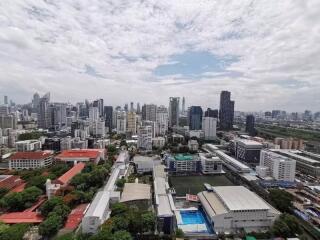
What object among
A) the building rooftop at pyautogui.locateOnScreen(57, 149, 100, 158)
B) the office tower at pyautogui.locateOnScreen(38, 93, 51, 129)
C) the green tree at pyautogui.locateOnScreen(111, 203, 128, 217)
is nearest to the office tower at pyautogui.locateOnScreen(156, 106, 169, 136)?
the building rooftop at pyautogui.locateOnScreen(57, 149, 100, 158)

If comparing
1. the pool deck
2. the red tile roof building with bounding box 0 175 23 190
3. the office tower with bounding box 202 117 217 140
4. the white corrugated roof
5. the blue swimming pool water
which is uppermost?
the office tower with bounding box 202 117 217 140

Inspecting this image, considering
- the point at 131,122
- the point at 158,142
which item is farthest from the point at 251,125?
the point at 131,122

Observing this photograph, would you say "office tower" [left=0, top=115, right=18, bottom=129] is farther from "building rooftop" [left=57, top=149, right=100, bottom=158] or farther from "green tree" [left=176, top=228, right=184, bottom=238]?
"green tree" [left=176, top=228, right=184, bottom=238]

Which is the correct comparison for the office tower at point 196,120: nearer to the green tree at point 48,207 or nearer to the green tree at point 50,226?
the green tree at point 48,207

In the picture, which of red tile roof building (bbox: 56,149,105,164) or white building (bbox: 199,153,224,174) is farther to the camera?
red tile roof building (bbox: 56,149,105,164)

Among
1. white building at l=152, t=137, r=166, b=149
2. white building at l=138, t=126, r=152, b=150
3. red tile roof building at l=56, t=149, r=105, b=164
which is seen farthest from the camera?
white building at l=152, t=137, r=166, b=149
